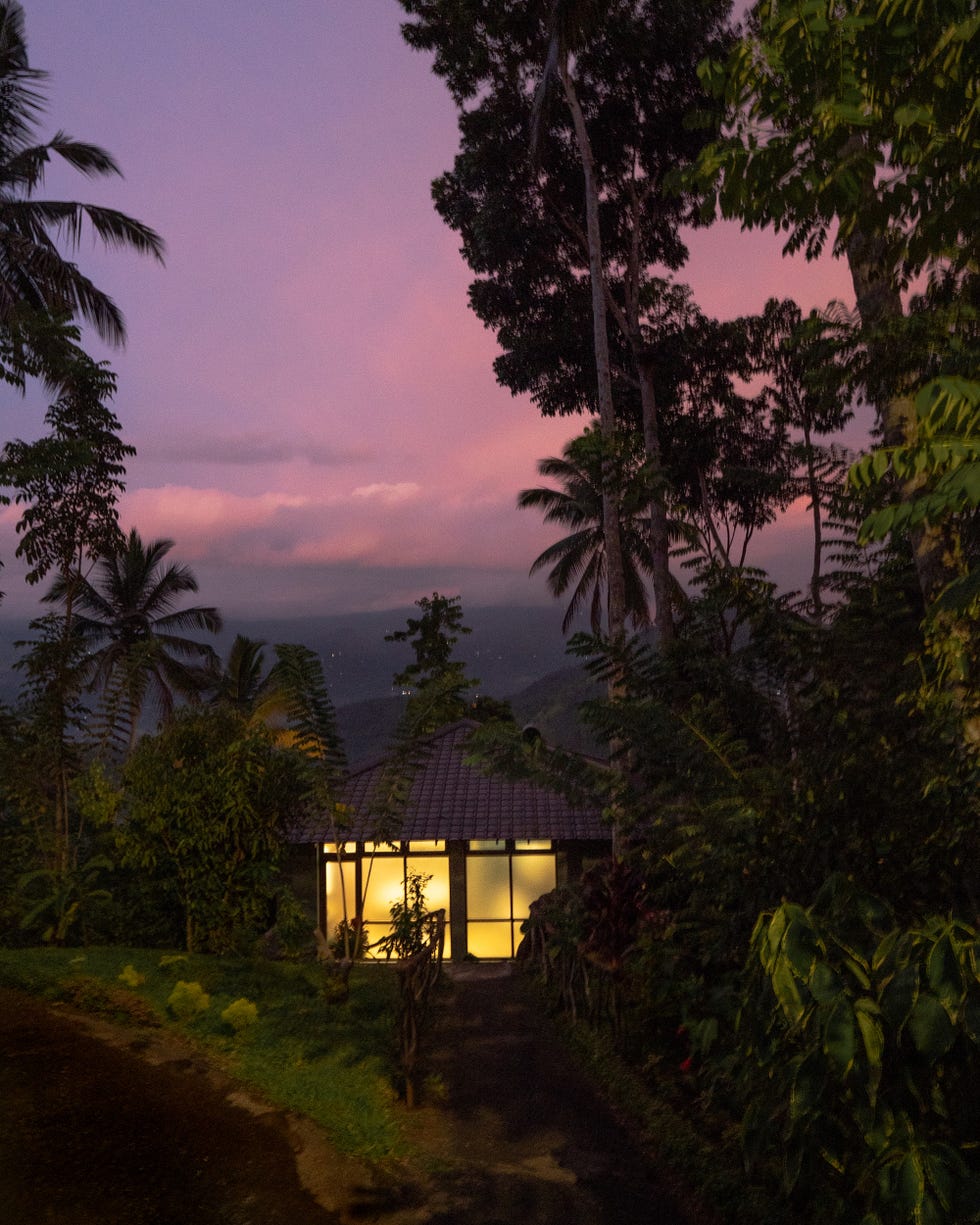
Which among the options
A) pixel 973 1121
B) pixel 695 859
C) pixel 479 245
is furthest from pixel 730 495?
pixel 973 1121

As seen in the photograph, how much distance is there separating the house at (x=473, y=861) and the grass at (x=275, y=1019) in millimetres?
7669

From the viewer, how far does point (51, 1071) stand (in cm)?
733

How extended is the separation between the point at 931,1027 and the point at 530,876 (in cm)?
1799

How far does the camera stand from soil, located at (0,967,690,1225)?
5594mm

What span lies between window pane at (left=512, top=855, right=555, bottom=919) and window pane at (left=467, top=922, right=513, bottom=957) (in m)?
0.48

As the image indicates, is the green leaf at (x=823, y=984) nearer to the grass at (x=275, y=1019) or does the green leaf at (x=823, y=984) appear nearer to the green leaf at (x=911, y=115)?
the green leaf at (x=911, y=115)

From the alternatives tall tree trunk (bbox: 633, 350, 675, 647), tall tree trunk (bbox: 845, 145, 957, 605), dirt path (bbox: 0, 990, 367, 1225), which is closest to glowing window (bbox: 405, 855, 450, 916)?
tall tree trunk (bbox: 633, 350, 675, 647)

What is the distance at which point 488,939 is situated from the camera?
1941 centimetres

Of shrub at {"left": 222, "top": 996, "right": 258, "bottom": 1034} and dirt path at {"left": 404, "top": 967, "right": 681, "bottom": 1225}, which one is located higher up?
shrub at {"left": 222, "top": 996, "right": 258, "bottom": 1034}

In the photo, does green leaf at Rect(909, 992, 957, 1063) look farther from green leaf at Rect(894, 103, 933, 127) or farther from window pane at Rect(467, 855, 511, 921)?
window pane at Rect(467, 855, 511, 921)

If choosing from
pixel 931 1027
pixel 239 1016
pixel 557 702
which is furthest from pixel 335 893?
pixel 557 702

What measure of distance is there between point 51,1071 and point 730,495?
2170 cm

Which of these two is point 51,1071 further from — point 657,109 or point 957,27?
point 657,109

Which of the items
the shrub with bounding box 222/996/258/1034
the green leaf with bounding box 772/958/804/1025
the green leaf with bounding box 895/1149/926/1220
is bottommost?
the shrub with bounding box 222/996/258/1034
